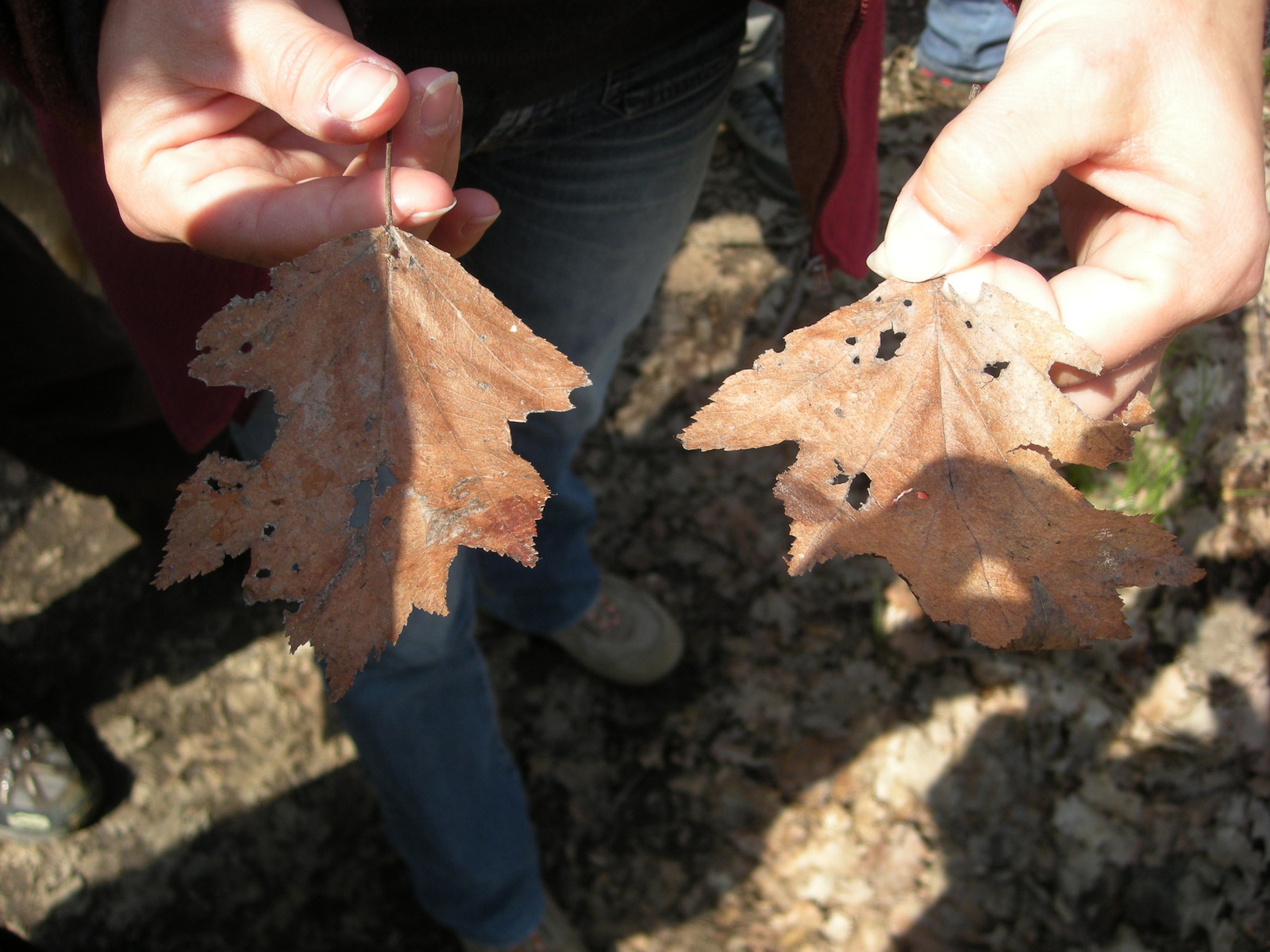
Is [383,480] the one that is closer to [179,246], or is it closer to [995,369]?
[179,246]

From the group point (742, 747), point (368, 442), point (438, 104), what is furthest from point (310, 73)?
point (742, 747)

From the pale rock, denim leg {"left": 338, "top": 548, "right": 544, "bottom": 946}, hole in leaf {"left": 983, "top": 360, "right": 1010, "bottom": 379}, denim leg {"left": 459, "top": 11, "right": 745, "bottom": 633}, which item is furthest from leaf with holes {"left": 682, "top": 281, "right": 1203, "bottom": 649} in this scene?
the pale rock

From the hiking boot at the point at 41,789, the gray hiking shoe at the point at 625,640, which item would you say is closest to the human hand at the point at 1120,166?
the gray hiking shoe at the point at 625,640

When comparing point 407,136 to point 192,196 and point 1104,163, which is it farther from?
point 1104,163

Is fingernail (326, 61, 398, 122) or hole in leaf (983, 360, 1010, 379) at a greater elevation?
fingernail (326, 61, 398, 122)

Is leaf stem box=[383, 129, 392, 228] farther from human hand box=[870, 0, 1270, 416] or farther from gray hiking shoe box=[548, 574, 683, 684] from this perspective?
gray hiking shoe box=[548, 574, 683, 684]

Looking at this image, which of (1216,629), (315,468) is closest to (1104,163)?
(315,468)

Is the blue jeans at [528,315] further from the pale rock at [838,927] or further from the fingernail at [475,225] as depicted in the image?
the pale rock at [838,927]
